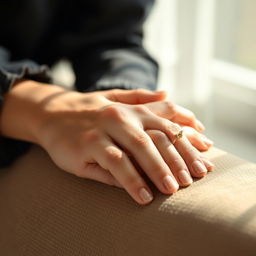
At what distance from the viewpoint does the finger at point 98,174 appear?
1.65 ft

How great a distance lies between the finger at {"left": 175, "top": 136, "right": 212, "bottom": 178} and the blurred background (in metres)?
0.55

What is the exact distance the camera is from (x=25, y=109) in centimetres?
63

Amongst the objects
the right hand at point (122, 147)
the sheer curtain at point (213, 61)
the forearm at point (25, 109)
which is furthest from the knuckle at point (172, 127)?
the sheer curtain at point (213, 61)

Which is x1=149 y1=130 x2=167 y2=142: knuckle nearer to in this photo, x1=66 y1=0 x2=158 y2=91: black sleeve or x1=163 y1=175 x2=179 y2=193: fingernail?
x1=163 y1=175 x2=179 y2=193: fingernail

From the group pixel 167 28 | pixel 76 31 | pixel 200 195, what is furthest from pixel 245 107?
pixel 200 195

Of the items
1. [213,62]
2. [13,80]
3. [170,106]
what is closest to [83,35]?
[13,80]

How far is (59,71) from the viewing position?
1.30 meters

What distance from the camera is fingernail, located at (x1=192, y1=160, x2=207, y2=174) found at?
0.49 meters

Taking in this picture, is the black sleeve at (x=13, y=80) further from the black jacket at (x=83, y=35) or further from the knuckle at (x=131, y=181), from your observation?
the knuckle at (x=131, y=181)

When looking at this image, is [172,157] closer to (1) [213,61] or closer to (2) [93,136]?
(2) [93,136]

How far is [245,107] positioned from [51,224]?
2.30ft

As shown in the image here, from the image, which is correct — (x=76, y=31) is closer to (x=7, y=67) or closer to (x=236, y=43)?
(x=7, y=67)

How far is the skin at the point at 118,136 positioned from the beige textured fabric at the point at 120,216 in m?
0.01

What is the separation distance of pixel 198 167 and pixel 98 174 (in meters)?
0.10
